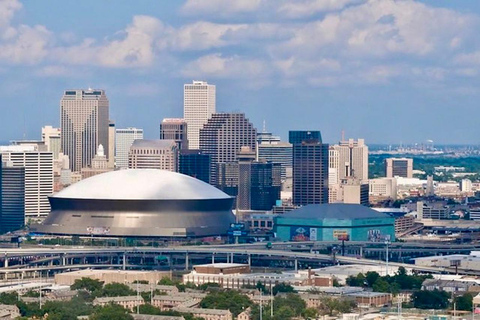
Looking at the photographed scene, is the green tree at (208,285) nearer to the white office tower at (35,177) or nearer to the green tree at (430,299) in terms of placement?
the green tree at (430,299)

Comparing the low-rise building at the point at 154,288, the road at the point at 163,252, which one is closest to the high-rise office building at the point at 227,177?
the road at the point at 163,252

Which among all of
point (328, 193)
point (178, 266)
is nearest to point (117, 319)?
point (178, 266)

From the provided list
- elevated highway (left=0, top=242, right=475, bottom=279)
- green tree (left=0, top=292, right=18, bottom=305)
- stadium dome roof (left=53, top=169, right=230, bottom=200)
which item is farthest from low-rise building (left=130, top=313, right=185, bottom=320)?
stadium dome roof (left=53, top=169, right=230, bottom=200)

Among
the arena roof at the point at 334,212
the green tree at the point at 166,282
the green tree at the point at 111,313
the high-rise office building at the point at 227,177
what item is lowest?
the green tree at the point at 111,313

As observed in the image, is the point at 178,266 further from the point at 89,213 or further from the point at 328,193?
the point at 328,193

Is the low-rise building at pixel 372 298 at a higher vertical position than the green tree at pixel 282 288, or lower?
lower

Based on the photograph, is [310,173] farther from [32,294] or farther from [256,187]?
[32,294]
